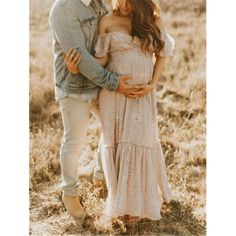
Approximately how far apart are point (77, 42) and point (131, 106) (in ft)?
1.73

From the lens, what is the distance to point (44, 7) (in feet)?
11.7

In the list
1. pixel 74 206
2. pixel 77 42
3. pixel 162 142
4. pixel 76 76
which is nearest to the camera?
pixel 77 42

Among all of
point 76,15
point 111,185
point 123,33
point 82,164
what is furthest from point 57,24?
point 82,164

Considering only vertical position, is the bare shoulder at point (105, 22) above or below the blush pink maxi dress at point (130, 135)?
above

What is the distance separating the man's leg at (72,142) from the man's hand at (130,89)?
0.29m

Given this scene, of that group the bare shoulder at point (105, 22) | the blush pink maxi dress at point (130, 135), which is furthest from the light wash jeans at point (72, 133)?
the bare shoulder at point (105, 22)

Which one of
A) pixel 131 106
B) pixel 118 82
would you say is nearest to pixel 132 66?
pixel 118 82

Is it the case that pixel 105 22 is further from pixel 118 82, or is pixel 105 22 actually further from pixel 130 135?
pixel 130 135

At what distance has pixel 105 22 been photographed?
10.1 ft

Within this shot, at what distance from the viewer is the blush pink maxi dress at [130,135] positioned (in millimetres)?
3064

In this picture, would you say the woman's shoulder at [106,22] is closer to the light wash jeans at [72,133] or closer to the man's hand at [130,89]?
the man's hand at [130,89]

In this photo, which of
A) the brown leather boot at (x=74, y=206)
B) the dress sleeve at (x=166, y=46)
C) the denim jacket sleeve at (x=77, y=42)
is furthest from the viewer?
the brown leather boot at (x=74, y=206)

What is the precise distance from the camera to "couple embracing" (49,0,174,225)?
9.89ft
